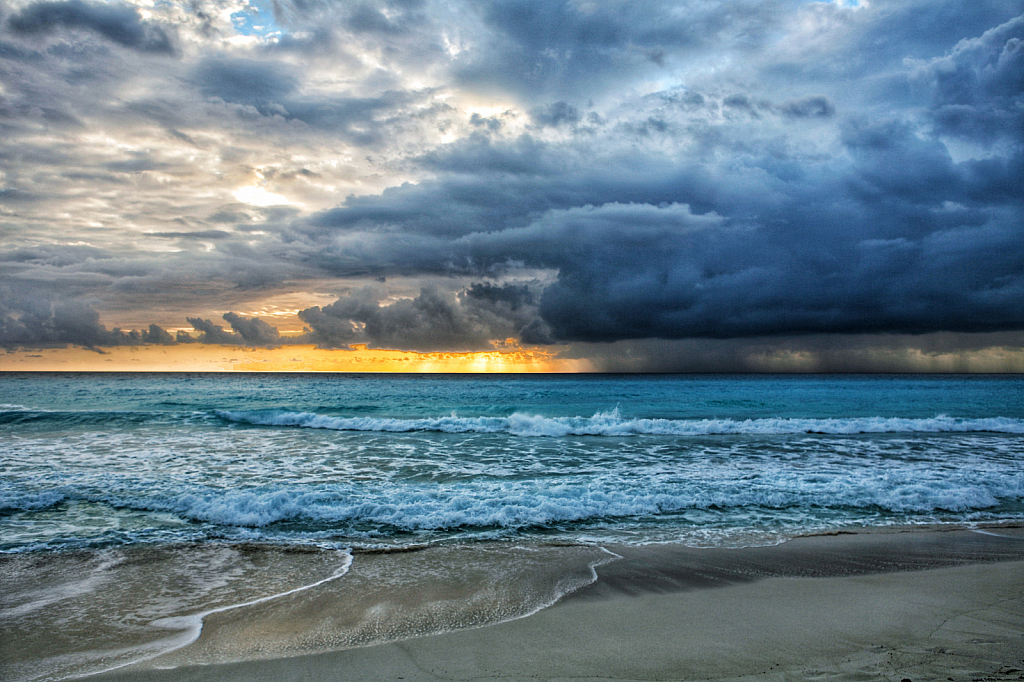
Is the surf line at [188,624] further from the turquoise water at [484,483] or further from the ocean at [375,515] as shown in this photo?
the turquoise water at [484,483]

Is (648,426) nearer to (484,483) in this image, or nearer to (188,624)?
(484,483)

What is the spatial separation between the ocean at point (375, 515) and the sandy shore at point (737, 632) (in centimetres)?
40

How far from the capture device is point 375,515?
9445 mm

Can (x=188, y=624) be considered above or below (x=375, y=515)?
above

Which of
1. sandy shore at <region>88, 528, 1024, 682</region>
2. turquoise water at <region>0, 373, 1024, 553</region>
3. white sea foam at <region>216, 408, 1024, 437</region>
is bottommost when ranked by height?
white sea foam at <region>216, 408, 1024, 437</region>

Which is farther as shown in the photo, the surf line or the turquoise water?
the turquoise water

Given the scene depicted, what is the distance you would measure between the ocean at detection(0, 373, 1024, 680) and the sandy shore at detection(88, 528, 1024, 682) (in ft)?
1.31

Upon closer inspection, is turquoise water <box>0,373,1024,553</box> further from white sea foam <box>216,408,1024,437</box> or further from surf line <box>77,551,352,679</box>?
surf line <box>77,551,352,679</box>

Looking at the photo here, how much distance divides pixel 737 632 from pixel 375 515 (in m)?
6.55

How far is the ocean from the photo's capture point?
17.8ft

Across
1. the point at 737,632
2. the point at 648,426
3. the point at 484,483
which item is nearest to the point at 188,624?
the point at 737,632

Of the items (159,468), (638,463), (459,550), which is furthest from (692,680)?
(159,468)

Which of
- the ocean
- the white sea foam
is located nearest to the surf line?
the ocean

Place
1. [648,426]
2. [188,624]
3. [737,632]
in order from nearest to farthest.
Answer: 1. [737,632]
2. [188,624]
3. [648,426]
